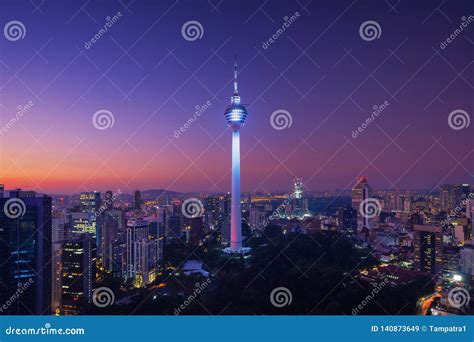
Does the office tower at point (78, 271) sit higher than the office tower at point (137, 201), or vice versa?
the office tower at point (137, 201)

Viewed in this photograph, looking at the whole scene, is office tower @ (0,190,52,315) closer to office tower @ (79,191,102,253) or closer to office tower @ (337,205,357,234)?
office tower @ (79,191,102,253)

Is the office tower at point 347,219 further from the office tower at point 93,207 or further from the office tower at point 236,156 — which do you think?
the office tower at point 93,207

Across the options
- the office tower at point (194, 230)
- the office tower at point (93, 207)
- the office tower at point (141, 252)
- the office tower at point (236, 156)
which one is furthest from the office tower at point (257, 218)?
the office tower at point (93, 207)

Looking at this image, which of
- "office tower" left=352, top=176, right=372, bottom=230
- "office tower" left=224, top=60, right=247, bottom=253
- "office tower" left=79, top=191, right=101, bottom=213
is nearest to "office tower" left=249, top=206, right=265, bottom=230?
"office tower" left=224, top=60, right=247, bottom=253

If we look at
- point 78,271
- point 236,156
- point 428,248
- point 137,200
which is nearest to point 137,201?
point 137,200
